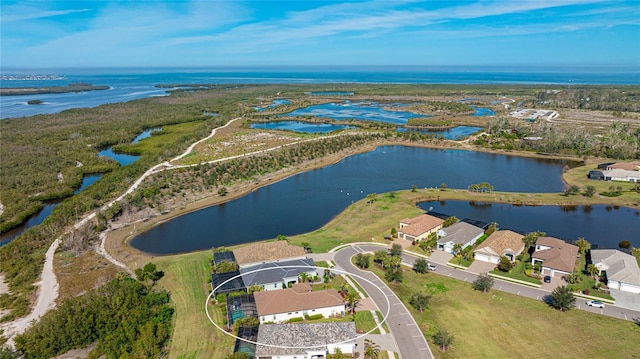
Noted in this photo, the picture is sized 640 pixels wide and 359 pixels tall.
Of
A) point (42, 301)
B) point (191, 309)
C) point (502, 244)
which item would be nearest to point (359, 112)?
point (502, 244)

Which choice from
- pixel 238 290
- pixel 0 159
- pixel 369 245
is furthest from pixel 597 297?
pixel 0 159

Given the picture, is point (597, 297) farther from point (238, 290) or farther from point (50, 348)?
point (50, 348)

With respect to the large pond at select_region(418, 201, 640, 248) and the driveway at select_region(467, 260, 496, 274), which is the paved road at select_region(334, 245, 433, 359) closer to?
the driveway at select_region(467, 260, 496, 274)

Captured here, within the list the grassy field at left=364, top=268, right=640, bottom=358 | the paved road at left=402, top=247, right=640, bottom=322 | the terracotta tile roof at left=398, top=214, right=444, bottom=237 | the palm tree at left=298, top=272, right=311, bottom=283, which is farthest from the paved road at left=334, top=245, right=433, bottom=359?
the terracotta tile roof at left=398, top=214, right=444, bottom=237

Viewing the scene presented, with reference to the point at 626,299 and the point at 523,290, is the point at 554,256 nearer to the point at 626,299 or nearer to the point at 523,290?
the point at 523,290

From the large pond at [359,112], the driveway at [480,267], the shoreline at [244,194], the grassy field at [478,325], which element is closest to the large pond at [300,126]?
the large pond at [359,112]
